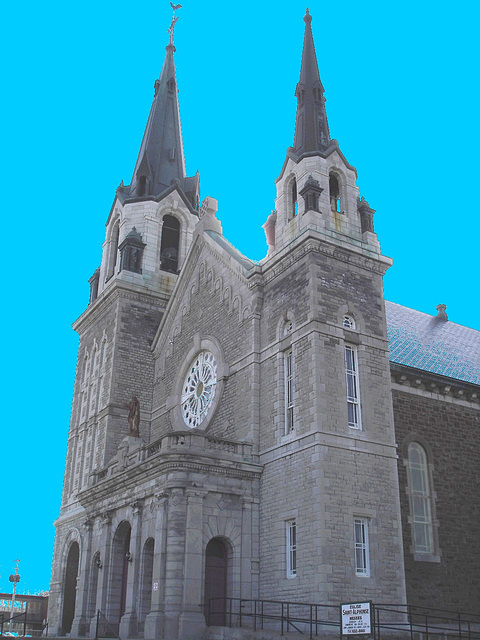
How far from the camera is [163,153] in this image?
1681 inches

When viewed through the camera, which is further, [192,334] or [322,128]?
[192,334]

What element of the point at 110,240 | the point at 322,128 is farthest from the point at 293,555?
the point at 110,240

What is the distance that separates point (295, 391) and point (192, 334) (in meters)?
9.08

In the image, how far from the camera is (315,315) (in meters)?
24.2

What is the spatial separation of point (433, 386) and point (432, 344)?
5.23 m

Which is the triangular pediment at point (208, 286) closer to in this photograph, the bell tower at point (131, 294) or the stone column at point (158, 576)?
the bell tower at point (131, 294)

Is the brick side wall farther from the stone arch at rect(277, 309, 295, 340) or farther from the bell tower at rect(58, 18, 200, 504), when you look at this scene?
the bell tower at rect(58, 18, 200, 504)

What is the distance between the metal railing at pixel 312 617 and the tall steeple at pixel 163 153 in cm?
2369

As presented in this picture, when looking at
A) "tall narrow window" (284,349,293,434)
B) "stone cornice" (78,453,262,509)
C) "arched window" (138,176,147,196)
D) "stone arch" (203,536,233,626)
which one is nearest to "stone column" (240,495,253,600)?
"stone arch" (203,536,233,626)

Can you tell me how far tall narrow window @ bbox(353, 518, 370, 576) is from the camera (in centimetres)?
2170

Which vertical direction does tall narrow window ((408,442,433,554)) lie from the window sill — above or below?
above

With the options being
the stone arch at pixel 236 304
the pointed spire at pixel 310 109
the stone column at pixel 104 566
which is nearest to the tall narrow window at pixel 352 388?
the stone arch at pixel 236 304

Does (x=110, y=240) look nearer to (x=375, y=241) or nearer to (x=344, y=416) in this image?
(x=375, y=241)

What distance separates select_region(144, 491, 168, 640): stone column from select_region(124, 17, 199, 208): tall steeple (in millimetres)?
21301
